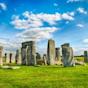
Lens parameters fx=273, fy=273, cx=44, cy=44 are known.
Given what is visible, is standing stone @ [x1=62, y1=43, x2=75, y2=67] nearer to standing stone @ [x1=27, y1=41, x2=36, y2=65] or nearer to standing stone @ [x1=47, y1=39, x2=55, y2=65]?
standing stone @ [x1=47, y1=39, x2=55, y2=65]

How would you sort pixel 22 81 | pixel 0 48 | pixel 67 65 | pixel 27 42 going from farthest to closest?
pixel 27 42
pixel 0 48
pixel 67 65
pixel 22 81

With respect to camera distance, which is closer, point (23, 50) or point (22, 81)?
point (22, 81)

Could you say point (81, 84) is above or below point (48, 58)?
below

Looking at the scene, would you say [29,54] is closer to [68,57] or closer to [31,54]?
[31,54]

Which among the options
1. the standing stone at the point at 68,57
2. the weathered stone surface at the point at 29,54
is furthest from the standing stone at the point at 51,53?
the standing stone at the point at 68,57

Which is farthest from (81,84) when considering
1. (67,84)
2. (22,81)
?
(22,81)

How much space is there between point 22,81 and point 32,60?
19.8 meters

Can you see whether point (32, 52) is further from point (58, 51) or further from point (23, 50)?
point (58, 51)

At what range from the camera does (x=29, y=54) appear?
40.5 m

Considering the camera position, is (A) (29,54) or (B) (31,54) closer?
(B) (31,54)

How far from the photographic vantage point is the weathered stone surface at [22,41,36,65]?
40156 millimetres

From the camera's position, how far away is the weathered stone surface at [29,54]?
4016cm

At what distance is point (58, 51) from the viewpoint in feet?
161

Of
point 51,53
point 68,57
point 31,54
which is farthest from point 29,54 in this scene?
point 68,57
